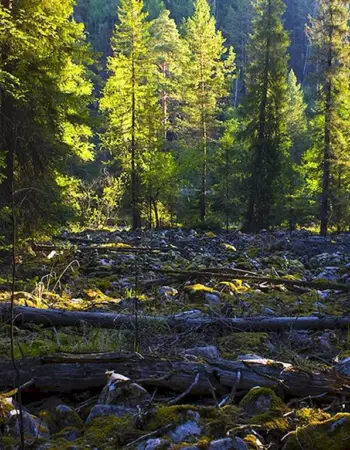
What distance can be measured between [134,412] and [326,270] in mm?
8860

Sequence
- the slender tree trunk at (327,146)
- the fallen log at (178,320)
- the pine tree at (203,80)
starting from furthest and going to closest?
1. the pine tree at (203,80)
2. the slender tree trunk at (327,146)
3. the fallen log at (178,320)

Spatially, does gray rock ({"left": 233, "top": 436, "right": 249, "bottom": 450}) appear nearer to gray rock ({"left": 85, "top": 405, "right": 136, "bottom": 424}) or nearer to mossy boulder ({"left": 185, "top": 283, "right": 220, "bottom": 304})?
gray rock ({"left": 85, "top": 405, "right": 136, "bottom": 424})

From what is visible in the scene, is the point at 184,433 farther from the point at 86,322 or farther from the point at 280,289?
the point at 280,289

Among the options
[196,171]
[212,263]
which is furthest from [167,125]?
[212,263]

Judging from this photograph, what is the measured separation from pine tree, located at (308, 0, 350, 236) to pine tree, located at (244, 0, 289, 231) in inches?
105

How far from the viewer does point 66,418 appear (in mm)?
3008

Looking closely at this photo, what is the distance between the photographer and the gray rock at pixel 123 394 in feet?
10.1

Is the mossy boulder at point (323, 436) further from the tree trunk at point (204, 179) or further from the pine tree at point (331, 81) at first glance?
the tree trunk at point (204, 179)

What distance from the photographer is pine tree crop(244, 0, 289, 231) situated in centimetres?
2622

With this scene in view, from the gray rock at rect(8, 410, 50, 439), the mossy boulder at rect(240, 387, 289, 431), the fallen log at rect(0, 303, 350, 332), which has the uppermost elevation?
the mossy boulder at rect(240, 387, 289, 431)

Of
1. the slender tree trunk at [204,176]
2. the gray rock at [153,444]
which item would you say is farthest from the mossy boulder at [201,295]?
the slender tree trunk at [204,176]

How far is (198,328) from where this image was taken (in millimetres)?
5180

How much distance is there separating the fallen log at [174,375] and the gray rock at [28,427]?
49cm

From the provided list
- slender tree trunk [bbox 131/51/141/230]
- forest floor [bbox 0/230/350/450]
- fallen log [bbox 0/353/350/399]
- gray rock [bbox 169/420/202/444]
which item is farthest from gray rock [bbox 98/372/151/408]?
slender tree trunk [bbox 131/51/141/230]
